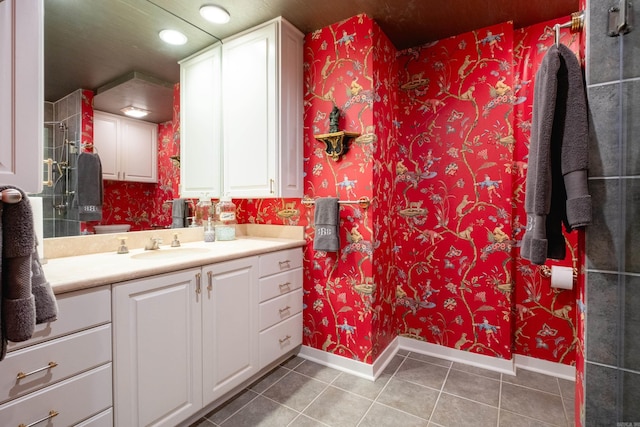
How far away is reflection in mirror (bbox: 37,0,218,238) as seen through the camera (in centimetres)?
147

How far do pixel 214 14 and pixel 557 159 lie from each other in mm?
2044

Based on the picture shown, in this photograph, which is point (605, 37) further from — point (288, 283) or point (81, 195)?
point (81, 195)

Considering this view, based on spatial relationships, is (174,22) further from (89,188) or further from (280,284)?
(280,284)

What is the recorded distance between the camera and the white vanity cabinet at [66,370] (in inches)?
37.1

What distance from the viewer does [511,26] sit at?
2.00 m

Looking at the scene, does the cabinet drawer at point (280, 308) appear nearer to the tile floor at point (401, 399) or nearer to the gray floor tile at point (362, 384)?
the tile floor at point (401, 399)

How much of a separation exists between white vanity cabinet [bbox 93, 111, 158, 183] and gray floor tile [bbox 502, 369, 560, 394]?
265cm

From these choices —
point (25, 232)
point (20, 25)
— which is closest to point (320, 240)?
point (25, 232)

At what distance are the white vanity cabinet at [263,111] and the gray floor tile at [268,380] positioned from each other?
120 cm

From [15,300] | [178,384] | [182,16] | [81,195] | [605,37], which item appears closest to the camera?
[15,300]

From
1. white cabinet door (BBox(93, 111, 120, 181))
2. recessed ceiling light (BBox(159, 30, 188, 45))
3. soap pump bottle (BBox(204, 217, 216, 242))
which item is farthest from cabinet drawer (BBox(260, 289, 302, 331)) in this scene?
recessed ceiling light (BBox(159, 30, 188, 45))

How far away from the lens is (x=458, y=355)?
220 cm

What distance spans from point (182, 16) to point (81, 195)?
129cm

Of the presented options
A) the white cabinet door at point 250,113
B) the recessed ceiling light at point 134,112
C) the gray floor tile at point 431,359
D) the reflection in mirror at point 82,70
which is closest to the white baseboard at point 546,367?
the gray floor tile at point 431,359
